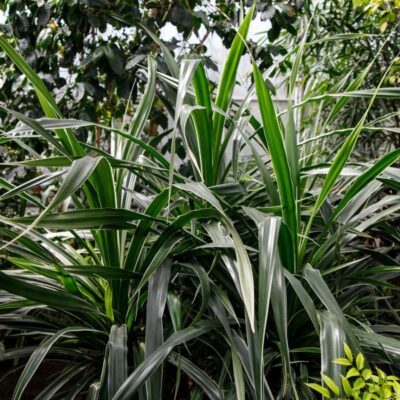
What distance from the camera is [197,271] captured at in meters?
0.89

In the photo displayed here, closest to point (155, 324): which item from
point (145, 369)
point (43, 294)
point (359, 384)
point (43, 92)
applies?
point (145, 369)

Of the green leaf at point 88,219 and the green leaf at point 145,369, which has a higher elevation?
the green leaf at point 88,219

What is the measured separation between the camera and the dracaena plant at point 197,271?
2.66 feet

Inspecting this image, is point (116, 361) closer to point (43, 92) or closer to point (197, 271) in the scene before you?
point (197, 271)

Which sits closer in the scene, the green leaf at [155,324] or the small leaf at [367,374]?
the small leaf at [367,374]

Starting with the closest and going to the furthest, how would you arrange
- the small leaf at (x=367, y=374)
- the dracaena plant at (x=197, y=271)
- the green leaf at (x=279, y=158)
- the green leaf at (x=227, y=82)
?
the small leaf at (x=367, y=374)
the dracaena plant at (x=197, y=271)
the green leaf at (x=279, y=158)
the green leaf at (x=227, y=82)

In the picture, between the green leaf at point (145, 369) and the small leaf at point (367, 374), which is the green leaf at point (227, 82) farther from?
the small leaf at point (367, 374)

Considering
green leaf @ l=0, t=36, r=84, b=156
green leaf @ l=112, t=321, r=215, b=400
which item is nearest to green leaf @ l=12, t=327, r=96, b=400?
green leaf @ l=112, t=321, r=215, b=400

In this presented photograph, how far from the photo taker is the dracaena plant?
81 cm

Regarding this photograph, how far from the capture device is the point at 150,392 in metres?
0.82

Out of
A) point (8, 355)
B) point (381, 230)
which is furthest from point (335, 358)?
point (8, 355)

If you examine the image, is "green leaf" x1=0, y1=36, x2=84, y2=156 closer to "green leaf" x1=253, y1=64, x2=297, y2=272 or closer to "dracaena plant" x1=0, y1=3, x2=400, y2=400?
"dracaena plant" x1=0, y1=3, x2=400, y2=400

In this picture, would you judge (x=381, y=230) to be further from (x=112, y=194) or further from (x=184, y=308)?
(x=112, y=194)

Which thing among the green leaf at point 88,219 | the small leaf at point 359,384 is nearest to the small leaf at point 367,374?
A: the small leaf at point 359,384
